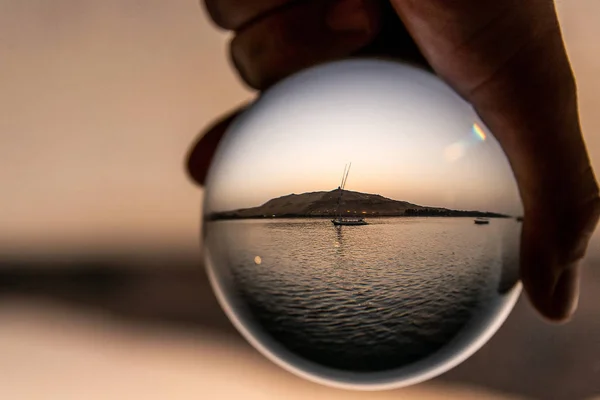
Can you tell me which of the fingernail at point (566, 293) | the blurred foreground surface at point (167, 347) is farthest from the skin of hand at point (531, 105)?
the blurred foreground surface at point (167, 347)

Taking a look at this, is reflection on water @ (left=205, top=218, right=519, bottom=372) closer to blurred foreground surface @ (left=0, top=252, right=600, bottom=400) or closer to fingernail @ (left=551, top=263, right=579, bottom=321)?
fingernail @ (left=551, top=263, right=579, bottom=321)

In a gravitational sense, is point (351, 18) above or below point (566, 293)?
above

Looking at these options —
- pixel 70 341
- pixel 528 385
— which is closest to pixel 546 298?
pixel 528 385

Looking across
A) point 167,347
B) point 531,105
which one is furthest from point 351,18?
point 167,347

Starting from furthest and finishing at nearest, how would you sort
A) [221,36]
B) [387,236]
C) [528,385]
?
1. [221,36]
2. [528,385]
3. [387,236]

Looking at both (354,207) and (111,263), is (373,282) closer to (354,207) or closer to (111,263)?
(354,207)

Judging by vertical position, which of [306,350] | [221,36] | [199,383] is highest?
[221,36]

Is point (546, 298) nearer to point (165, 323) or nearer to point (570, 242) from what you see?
point (570, 242)

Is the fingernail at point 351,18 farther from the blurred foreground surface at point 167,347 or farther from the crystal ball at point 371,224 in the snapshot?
the blurred foreground surface at point 167,347
